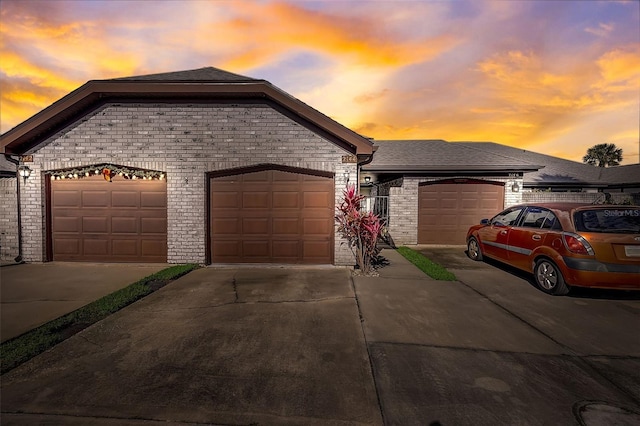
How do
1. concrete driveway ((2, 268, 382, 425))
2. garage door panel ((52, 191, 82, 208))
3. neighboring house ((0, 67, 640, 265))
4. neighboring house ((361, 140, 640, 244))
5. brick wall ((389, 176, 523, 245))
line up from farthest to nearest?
brick wall ((389, 176, 523, 245)) → neighboring house ((361, 140, 640, 244)) → garage door panel ((52, 191, 82, 208)) → neighboring house ((0, 67, 640, 265)) → concrete driveway ((2, 268, 382, 425))

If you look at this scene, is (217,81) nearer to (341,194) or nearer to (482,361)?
(341,194)

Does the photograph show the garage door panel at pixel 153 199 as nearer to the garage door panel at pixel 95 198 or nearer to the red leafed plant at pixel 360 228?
the garage door panel at pixel 95 198

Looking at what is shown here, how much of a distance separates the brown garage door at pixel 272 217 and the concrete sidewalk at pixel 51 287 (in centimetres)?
200

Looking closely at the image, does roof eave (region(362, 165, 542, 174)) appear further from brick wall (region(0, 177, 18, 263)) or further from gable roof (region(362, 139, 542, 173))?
brick wall (region(0, 177, 18, 263))

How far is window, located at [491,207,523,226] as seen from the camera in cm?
680

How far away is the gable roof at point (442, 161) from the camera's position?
415 inches

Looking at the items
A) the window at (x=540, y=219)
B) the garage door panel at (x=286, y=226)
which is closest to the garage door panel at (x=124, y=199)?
the garage door panel at (x=286, y=226)

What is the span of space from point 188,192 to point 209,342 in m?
5.04

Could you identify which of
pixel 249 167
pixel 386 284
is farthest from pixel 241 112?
pixel 386 284

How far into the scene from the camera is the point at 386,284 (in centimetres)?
601

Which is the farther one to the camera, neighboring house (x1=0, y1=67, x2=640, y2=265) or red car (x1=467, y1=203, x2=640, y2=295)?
neighboring house (x1=0, y1=67, x2=640, y2=265)

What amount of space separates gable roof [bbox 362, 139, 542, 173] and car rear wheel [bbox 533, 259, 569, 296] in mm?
5621

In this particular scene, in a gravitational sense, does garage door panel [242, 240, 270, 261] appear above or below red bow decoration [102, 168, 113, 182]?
below

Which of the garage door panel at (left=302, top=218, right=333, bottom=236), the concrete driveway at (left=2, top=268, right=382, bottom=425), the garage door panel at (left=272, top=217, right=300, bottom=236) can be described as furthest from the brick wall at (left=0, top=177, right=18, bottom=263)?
the garage door panel at (left=302, top=218, right=333, bottom=236)
